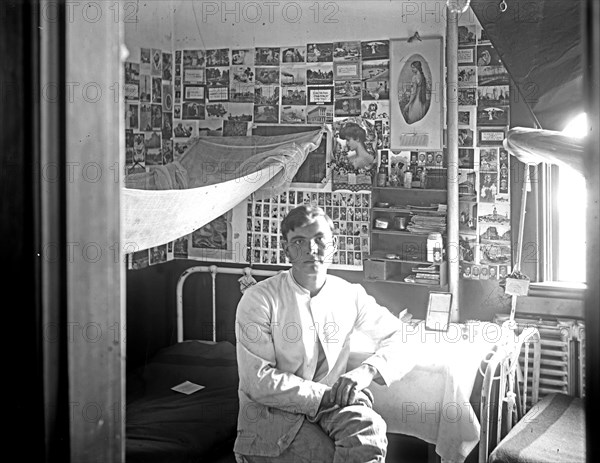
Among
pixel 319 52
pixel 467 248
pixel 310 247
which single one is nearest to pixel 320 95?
pixel 319 52

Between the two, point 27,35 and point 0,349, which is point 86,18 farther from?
point 0,349

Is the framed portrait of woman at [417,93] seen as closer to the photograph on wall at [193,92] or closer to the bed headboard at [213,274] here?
the bed headboard at [213,274]

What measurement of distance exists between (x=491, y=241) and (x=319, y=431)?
146cm

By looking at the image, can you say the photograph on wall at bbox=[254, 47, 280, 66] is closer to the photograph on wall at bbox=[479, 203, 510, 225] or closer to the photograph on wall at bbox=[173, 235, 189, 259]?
the photograph on wall at bbox=[173, 235, 189, 259]

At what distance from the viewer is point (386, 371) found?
2307mm

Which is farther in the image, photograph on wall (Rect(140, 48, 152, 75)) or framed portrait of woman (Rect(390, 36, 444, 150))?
photograph on wall (Rect(140, 48, 152, 75))

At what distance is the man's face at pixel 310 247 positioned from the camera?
93.4 inches

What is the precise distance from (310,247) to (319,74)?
147 centimetres

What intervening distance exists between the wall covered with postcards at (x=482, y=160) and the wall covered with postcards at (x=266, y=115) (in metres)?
0.40

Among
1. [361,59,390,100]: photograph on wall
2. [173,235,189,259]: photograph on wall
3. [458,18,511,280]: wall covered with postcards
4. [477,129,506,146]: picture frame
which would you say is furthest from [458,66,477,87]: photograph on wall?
[173,235,189,259]: photograph on wall

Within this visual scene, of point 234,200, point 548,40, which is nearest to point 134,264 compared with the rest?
point 234,200

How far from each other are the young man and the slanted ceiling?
1.06 m

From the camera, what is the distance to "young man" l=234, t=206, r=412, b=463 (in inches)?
84.9

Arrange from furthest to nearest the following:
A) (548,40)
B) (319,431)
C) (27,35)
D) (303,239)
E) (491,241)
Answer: (491,241) < (303,239) < (319,431) < (548,40) < (27,35)
